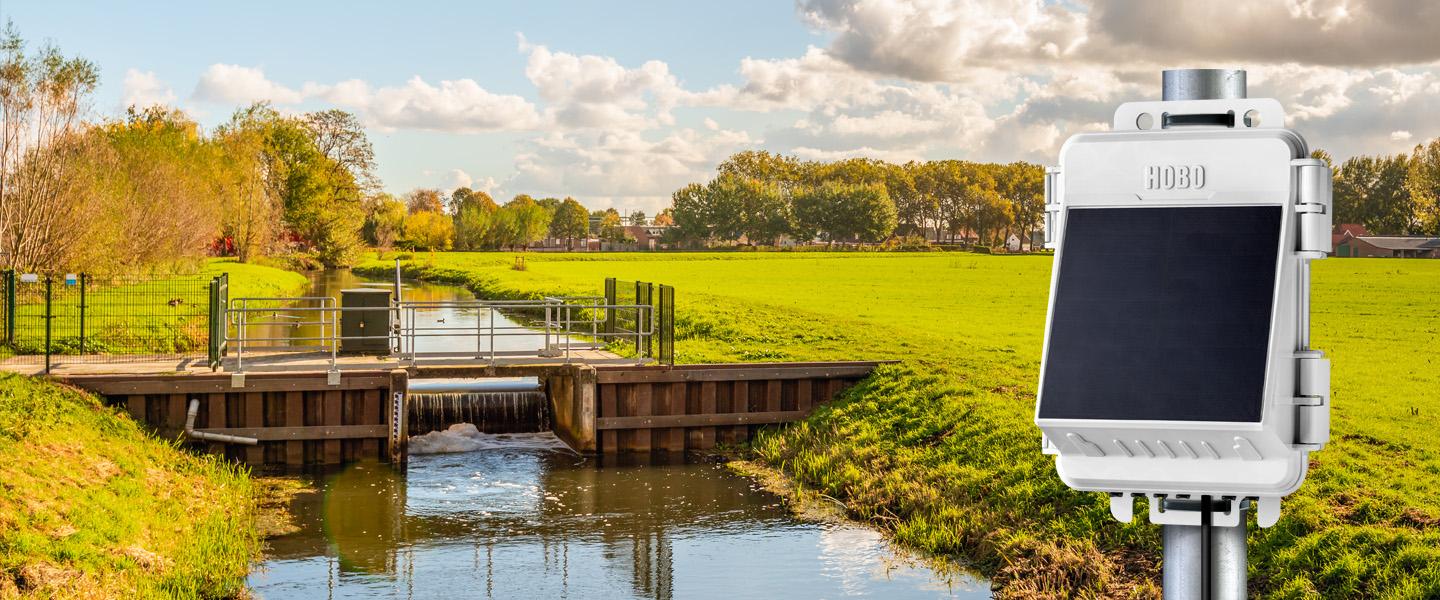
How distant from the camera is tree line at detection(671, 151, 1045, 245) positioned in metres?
A: 157

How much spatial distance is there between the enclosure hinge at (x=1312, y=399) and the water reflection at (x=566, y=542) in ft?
40.7

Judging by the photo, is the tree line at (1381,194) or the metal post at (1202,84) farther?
the tree line at (1381,194)

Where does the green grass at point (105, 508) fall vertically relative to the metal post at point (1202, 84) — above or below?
below

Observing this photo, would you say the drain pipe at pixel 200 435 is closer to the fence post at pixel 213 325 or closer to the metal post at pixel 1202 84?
the fence post at pixel 213 325

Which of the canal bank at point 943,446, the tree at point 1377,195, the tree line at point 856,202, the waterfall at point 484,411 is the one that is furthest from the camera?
the tree line at point 856,202

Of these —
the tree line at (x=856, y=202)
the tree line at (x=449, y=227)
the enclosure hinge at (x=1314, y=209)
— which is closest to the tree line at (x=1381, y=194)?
the tree line at (x=856, y=202)

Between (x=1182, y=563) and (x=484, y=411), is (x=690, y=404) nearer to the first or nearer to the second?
(x=484, y=411)

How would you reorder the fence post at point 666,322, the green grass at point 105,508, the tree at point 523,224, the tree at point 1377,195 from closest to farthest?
the green grass at point 105,508 → the fence post at point 666,322 → the tree at point 1377,195 → the tree at point 523,224

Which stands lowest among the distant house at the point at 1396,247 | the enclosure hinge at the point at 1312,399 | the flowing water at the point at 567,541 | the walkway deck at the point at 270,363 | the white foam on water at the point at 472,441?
the flowing water at the point at 567,541

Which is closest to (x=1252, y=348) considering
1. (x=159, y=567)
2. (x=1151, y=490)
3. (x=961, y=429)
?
(x=1151, y=490)

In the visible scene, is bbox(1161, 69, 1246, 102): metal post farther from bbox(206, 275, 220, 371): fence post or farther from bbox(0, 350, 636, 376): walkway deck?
bbox(206, 275, 220, 371): fence post

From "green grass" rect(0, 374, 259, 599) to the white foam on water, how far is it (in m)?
3.78

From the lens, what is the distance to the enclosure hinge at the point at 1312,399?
239 centimetres

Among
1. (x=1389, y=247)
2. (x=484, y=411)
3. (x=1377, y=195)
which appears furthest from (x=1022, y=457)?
(x=1377, y=195)
